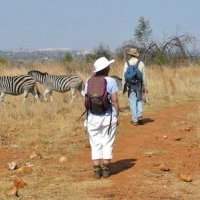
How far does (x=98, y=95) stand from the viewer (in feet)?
30.0

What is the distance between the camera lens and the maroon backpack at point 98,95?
9148mm

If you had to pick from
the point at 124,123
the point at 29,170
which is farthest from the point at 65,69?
the point at 29,170

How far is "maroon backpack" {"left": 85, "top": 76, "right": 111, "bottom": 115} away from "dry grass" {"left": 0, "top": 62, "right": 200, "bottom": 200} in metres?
1.00

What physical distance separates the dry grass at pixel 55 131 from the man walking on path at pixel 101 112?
1.22ft

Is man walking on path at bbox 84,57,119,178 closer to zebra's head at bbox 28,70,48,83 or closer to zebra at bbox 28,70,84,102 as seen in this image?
zebra at bbox 28,70,84,102

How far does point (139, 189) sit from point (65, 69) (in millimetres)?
20997

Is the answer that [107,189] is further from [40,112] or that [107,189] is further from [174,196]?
[40,112]

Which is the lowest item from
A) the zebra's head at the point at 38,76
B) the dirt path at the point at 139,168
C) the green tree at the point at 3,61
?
the dirt path at the point at 139,168

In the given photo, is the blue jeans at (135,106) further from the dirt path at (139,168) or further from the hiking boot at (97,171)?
the hiking boot at (97,171)

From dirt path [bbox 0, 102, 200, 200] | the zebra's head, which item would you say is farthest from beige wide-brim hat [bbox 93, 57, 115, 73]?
the zebra's head

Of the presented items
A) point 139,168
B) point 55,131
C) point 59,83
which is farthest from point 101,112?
point 59,83

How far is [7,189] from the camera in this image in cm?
896

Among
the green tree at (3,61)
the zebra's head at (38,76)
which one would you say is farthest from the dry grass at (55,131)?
the green tree at (3,61)

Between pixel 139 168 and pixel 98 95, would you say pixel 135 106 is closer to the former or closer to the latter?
pixel 139 168
